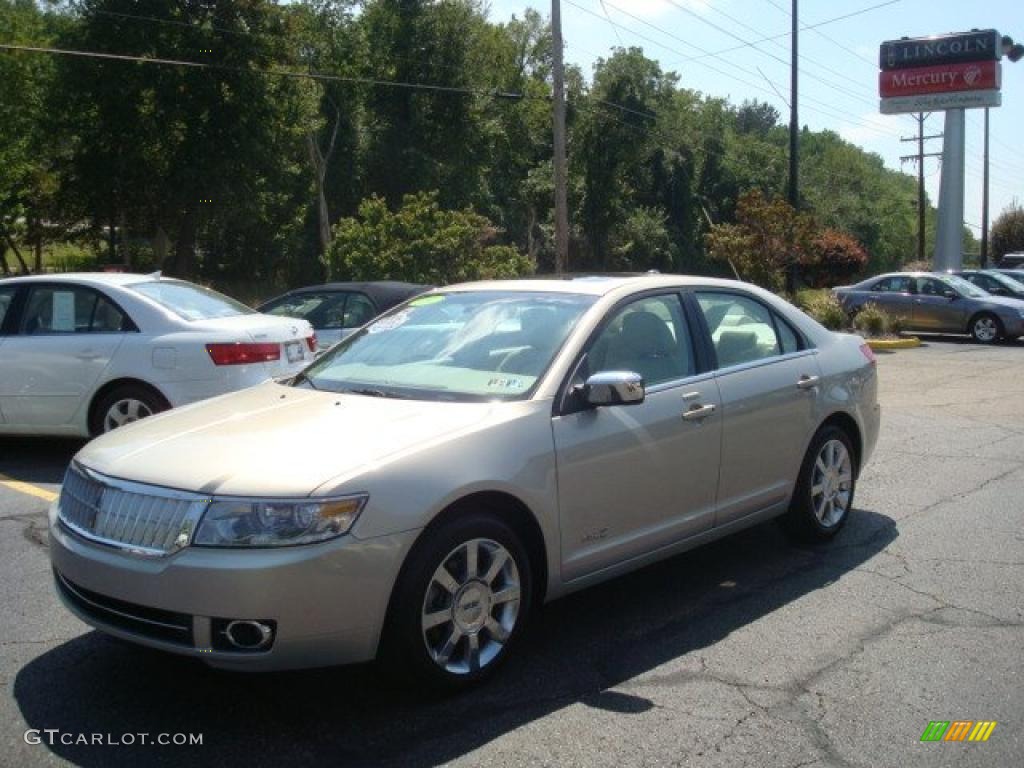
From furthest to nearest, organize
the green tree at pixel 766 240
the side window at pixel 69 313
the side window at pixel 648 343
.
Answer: the green tree at pixel 766 240 → the side window at pixel 69 313 → the side window at pixel 648 343

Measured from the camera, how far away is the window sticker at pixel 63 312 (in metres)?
8.36

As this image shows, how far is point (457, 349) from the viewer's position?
195 inches

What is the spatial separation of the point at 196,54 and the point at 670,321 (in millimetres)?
37039

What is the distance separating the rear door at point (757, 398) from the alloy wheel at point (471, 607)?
5.11 ft

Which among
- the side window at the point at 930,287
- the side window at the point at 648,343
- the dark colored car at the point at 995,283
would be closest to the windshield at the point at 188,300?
the side window at the point at 648,343

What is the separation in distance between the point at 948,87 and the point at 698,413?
38.0 meters

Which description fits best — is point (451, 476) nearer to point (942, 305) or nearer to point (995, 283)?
point (942, 305)

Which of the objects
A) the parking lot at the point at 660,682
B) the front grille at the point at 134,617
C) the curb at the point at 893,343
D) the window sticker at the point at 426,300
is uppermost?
A: the window sticker at the point at 426,300

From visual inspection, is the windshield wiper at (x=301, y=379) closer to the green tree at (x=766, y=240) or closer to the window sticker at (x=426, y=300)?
the window sticker at (x=426, y=300)

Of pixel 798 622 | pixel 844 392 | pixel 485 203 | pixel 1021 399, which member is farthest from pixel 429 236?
pixel 485 203

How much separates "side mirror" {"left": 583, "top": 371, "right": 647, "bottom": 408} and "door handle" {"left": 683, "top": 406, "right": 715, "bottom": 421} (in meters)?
0.62

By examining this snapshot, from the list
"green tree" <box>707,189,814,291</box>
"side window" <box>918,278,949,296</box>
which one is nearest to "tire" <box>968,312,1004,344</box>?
"side window" <box>918,278,949,296</box>

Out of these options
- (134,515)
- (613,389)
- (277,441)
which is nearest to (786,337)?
(613,389)

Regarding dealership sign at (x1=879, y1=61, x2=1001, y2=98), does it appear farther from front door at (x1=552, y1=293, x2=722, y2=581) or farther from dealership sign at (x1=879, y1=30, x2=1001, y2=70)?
front door at (x1=552, y1=293, x2=722, y2=581)
